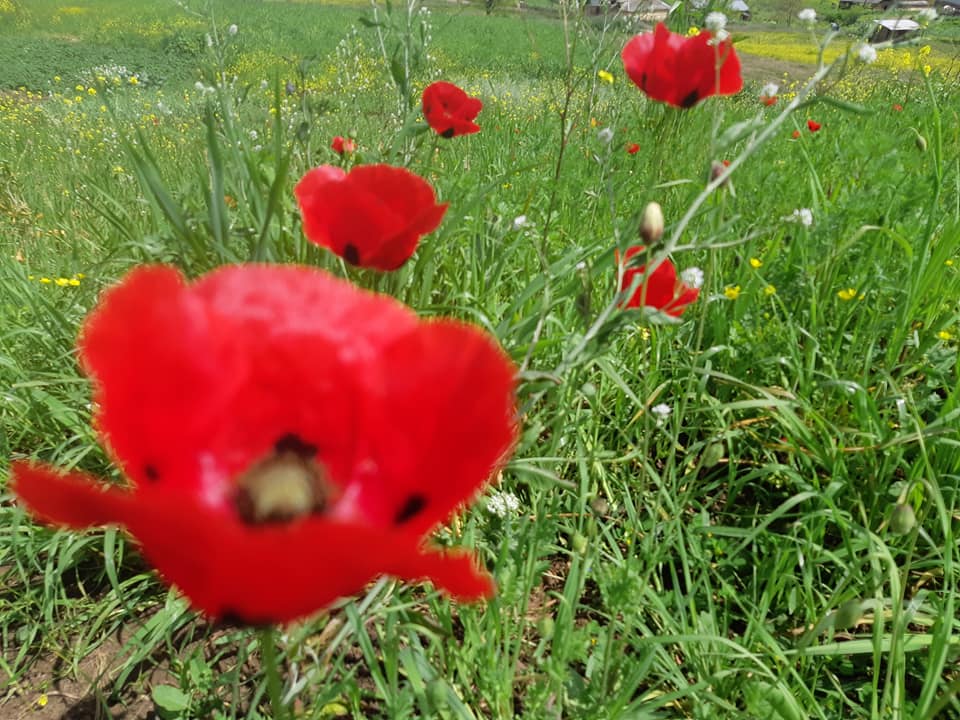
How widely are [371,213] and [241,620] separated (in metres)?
0.70

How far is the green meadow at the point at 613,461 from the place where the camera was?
1007 mm

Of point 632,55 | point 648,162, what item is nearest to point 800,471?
point 632,55

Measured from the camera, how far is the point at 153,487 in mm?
536

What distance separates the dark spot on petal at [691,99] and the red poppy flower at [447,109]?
1.84 feet

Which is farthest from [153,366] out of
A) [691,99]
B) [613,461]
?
[691,99]

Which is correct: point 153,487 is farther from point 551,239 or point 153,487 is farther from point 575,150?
point 575,150

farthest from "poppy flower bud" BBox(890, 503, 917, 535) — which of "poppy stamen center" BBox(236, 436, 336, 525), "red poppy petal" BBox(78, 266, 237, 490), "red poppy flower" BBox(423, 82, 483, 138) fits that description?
"red poppy flower" BBox(423, 82, 483, 138)

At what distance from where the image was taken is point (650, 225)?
3.03 feet

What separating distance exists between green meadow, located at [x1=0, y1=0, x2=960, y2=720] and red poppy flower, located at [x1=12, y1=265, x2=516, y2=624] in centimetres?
23

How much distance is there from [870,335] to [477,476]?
1462 millimetres

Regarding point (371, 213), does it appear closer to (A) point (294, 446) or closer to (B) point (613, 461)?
(A) point (294, 446)

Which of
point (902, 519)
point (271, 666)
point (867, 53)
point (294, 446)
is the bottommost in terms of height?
point (902, 519)

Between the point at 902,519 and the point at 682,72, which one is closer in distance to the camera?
the point at 902,519

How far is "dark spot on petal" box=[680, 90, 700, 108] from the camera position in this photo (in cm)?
147
